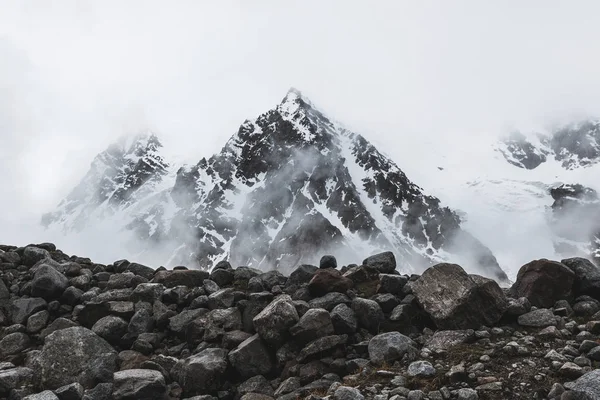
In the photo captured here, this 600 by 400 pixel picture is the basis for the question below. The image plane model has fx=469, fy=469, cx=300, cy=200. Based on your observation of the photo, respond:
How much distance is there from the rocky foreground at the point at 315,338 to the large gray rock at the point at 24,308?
3 cm

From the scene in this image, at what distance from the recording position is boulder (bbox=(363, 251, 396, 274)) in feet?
46.3

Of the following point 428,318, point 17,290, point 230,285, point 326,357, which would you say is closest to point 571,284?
point 428,318

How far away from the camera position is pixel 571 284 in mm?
11305

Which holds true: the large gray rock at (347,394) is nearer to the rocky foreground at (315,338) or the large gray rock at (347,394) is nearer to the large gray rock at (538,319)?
the rocky foreground at (315,338)

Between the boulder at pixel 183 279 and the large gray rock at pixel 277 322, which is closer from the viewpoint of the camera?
the large gray rock at pixel 277 322

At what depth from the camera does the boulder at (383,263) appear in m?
14.1

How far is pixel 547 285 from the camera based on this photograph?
11312mm

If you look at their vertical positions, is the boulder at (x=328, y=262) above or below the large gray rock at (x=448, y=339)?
above

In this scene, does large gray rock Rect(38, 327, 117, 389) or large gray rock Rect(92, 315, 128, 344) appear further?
large gray rock Rect(92, 315, 128, 344)

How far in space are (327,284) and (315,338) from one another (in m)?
2.67

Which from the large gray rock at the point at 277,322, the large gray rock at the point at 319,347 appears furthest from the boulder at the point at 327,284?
the large gray rock at the point at 319,347

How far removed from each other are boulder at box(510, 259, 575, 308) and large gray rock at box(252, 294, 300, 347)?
18.6 feet

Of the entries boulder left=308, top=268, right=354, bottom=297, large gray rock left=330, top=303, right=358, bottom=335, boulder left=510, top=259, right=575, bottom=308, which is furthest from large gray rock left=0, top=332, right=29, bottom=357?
boulder left=510, top=259, right=575, bottom=308

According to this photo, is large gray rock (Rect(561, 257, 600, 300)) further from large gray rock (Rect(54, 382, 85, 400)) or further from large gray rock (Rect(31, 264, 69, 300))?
large gray rock (Rect(31, 264, 69, 300))
